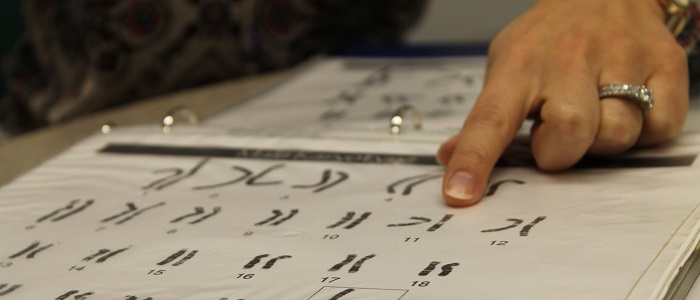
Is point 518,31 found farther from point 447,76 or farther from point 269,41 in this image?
point 269,41

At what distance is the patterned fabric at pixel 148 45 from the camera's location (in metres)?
1.39

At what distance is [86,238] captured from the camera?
57cm

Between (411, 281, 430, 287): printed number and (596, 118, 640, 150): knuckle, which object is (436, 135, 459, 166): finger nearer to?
(596, 118, 640, 150): knuckle

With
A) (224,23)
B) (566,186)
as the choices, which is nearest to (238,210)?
(566,186)

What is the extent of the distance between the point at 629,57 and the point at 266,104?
16.9 inches

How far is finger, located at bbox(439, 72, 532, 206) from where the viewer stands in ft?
1.89

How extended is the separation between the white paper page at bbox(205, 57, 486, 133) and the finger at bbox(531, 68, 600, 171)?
0.16 m

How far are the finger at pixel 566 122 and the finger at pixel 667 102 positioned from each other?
0.14 ft

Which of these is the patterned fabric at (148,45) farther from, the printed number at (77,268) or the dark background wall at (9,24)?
the printed number at (77,268)

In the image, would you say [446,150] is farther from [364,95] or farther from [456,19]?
[456,19]

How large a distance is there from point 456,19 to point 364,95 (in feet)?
3.60

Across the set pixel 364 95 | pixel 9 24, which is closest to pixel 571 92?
pixel 364 95

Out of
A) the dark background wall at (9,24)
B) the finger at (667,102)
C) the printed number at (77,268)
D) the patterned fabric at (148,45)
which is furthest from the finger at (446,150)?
the dark background wall at (9,24)

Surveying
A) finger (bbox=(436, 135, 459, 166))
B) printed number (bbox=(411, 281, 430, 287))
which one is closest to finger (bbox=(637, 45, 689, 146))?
finger (bbox=(436, 135, 459, 166))
